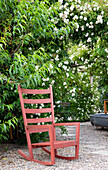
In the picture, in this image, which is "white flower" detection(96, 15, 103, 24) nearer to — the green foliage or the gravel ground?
the green foliage

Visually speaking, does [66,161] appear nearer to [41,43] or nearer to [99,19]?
[41,43]

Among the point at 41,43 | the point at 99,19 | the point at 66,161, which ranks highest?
the point at 99,19

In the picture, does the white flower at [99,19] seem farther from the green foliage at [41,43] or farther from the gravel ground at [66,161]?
the gravel ground at [66,161]

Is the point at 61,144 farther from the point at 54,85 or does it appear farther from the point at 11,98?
the point at 54,85

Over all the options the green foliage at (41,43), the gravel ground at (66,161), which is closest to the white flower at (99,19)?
the green foliage at (41,43)

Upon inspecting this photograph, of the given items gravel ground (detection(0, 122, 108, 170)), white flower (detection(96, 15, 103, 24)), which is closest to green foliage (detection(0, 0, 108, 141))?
white flower (detection(96, 15, 103, 24))

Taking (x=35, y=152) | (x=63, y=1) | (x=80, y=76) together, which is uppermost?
(x=63, y=1)

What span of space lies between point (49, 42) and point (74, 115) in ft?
11.8

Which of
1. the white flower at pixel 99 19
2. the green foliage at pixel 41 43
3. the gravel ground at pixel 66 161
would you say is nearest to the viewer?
the gravel ground at pixel 66 161

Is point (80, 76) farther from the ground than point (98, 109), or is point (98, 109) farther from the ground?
point (80, 76)

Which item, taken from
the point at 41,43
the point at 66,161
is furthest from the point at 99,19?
the point at 66,161

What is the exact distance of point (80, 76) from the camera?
7430 millimetres

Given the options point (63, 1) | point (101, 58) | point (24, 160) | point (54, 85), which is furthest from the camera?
point (101, 58)

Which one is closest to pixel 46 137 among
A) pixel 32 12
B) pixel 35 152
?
pixel 35 152
